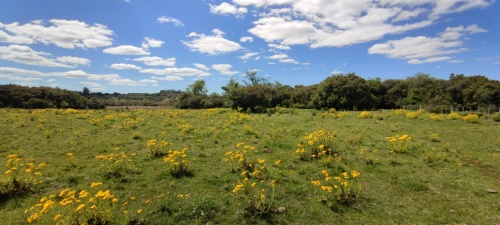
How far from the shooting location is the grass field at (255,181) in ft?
22.0

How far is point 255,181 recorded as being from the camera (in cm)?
861

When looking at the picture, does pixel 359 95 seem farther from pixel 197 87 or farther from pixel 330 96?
pixel 197 87

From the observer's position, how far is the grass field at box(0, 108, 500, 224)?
669 cm

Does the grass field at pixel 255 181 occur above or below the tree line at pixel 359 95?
below

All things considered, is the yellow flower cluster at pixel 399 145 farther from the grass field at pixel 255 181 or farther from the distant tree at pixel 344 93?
the distant tree at pixel 344 93

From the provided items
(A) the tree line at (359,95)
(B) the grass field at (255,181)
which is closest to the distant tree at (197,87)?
(A) the tree line at (359,95)

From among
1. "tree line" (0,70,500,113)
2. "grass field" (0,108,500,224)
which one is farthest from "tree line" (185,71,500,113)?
"grass field" (0,108,500,224)

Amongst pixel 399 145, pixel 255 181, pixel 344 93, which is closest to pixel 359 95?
pixel 344 93

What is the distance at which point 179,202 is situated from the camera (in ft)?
23.7

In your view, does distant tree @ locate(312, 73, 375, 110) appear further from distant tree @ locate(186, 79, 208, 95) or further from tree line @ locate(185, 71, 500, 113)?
distant tree @ locate(186, 79, 208, 95)

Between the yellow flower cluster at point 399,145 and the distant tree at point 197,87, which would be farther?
the distant tree at point 197,87

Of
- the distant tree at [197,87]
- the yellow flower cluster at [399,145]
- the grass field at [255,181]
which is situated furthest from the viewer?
the distant tree at [197,87]

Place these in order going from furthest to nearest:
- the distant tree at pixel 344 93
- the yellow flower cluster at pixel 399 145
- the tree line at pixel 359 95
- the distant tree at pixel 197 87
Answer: the distant tree at pixel 197 87 < the distant tree at pixel 344 93 < the tree line at pixel 359 95 < the yellow flower cluster at pixel 399 145

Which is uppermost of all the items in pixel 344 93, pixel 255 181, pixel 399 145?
pixel 344 93
